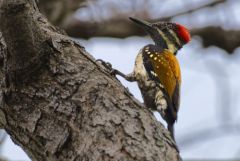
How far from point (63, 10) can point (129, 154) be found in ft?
10.9

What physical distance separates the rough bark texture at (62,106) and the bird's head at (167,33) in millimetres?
2571

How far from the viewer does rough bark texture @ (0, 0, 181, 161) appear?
88.7 inches

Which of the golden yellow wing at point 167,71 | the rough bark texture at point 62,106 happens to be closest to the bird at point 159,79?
the golden yellow wing at point 167,71

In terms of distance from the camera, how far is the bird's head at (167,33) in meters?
5.14

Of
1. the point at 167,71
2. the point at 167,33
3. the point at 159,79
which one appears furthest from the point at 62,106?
the point at 167,33

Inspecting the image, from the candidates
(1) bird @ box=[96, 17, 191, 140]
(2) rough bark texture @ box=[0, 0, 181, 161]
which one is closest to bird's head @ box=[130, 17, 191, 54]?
(1) bird @ box=[96, 17, 191, 140]

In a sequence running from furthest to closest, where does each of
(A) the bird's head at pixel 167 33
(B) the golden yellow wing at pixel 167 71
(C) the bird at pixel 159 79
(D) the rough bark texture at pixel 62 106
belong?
(A) the bird's head at pixel 167 33 < (B) the golden yellow wing at pixel 167 71 < (C) the bird at pixel 159 79 < (D) the rough bark texture at pixel 62 106

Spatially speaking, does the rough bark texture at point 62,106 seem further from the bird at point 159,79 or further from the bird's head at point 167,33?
the bird's head at point 167,33

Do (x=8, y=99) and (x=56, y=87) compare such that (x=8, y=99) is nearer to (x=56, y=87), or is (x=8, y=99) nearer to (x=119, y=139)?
(x=56, y=87)

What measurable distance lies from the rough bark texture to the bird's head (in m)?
2.57

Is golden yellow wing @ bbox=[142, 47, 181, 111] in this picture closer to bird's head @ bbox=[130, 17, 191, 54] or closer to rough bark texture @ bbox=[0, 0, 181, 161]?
bird's head @ bbox=[130, 17, 191, 54]

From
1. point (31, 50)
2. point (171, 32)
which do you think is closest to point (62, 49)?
point (31, 50)

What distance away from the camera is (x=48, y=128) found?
2.39m

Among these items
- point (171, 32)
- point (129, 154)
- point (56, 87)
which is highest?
point (171, 32)
